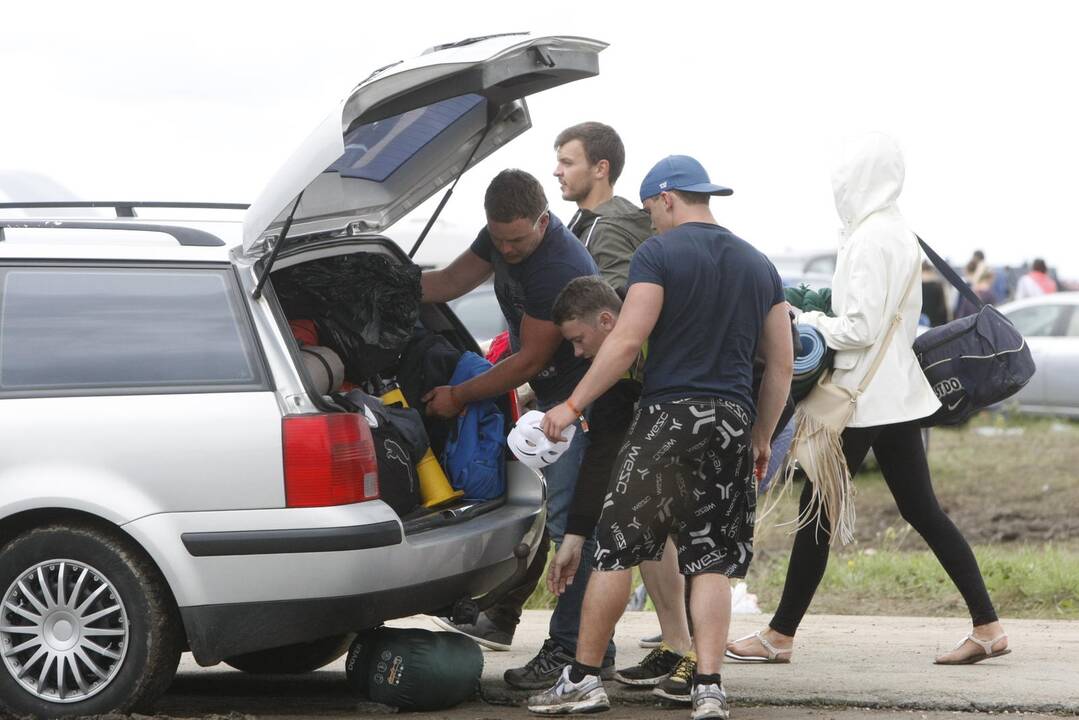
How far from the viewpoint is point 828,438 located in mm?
5902

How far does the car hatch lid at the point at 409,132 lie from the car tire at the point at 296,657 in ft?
5.43

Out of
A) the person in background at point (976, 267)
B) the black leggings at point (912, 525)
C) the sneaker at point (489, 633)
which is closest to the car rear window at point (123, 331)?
the sneaker at point (489, 633)

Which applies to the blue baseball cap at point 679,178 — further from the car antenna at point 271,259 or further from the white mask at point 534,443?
the car antenna at point 271,259

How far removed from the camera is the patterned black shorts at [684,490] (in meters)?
4.91

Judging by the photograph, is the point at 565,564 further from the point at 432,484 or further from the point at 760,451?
the point at 760,451

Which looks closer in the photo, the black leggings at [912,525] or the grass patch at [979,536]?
the black leggings at [912,525]

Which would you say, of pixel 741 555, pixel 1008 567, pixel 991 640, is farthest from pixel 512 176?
pixel 1008 567

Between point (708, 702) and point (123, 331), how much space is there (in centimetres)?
219

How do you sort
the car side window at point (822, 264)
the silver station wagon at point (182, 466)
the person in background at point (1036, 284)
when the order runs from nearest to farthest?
the silver station wagon at point (182, 466), the person in background at point (1036, 284), the car side window at point (822, 264)

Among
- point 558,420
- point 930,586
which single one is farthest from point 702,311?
point 930,586

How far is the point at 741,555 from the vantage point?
16.7 ft

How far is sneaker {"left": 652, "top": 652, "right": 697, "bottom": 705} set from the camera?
5316 millimetres

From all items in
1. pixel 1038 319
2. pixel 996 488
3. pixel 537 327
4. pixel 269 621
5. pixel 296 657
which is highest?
pixel 537 327

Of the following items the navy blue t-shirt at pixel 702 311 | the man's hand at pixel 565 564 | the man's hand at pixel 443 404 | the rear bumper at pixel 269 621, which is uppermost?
the navy blue t-shirt at pixel 702 311
